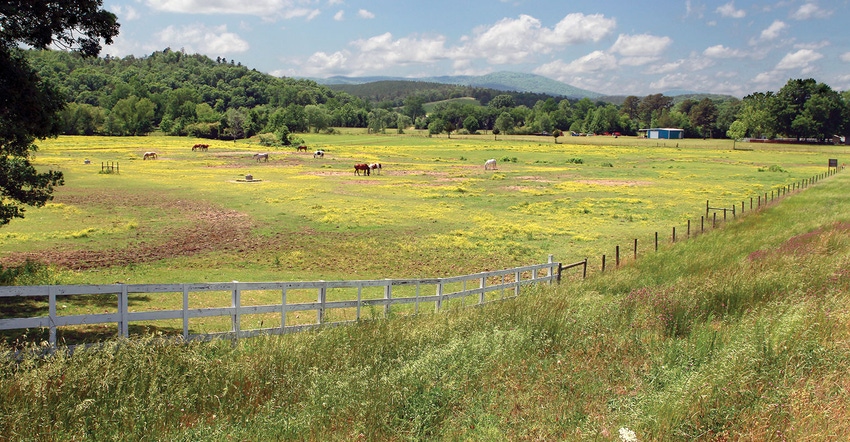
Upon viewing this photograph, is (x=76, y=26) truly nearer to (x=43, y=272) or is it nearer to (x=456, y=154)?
(x=43, y=272)

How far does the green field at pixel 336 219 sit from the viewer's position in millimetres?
21938

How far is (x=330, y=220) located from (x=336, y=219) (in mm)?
584

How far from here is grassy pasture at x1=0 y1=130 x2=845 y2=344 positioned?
2155 cm

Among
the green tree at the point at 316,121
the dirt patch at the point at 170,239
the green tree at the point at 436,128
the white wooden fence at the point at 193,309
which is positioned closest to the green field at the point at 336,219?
the dirt patch at the point at 170,239

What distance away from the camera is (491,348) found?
9.41 metres

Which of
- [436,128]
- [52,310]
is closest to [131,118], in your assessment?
[436,128]

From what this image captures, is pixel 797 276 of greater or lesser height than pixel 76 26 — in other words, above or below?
below

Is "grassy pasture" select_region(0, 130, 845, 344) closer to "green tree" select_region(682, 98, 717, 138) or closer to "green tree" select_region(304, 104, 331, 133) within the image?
"green tree" select_region(304, 104, 331, 133)

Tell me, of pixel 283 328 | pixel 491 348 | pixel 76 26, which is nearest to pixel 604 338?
pixel 491 348

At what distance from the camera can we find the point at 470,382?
818 cm

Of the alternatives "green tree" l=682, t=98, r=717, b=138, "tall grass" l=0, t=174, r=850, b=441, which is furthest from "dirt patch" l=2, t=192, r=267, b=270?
"green tree" l=682, t=98, r=717, b=138

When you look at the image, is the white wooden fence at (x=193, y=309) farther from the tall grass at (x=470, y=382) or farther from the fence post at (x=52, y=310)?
the tall grass at (x=470, y=382)

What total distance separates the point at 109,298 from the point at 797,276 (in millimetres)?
17696

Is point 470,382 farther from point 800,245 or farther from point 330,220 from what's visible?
point 330,220
